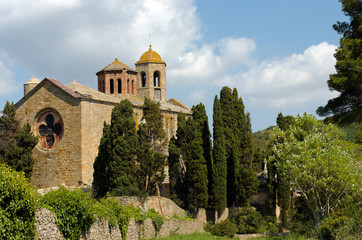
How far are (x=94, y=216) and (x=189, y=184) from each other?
16250mm

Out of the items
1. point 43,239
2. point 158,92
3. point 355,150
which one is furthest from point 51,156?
point 43,239

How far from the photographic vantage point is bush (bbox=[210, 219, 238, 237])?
31281 millimetres

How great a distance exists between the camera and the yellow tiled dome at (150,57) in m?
50.7

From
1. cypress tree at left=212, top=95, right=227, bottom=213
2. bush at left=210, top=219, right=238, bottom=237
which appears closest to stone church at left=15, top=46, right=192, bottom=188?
cypress tree at left=212, top=95, right=227, bottom=213

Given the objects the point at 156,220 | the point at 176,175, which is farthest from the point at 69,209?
the point at 176,175

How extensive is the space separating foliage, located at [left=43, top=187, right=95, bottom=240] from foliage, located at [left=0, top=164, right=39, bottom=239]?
4.41ft

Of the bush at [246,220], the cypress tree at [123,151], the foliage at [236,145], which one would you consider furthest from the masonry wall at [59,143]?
the bush at [246,220]

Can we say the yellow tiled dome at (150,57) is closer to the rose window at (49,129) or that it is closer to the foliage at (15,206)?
the rose window at (49,129)

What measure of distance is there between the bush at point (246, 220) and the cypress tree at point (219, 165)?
1.07m


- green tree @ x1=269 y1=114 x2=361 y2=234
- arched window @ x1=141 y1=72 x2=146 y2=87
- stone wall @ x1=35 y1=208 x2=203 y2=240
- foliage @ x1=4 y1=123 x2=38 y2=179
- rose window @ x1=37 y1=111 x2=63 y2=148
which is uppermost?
arched window @ x1=141 y1=72 x2=146 y2=87

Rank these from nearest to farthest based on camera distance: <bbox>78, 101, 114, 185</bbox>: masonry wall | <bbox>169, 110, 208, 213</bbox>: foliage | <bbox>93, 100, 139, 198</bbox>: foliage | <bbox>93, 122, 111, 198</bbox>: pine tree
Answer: <bbox>93, 100, 139, 198</bbox>: foliage → <bbox>93, 122, 111, 198</bbox>: pine tree → <bbox>169, 110, 208, 213</bbox>: foliage → <bbox>78, 101, 114, 185</bbox>: masonry wall

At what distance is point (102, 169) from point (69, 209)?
16.9 metres

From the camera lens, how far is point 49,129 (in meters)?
37.9

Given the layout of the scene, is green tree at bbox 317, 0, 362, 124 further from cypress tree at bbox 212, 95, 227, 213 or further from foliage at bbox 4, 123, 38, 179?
foliage at bbox 4, 123, 38, 179
